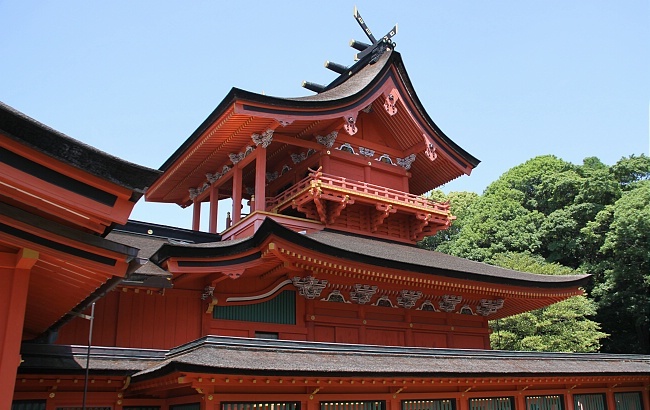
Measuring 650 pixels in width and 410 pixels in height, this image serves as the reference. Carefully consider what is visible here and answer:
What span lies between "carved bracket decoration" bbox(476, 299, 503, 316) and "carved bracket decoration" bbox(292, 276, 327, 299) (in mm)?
7776

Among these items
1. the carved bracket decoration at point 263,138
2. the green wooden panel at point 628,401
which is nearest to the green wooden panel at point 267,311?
the carved bracket decoration at point 263,138

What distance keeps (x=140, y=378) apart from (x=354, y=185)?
11.5m

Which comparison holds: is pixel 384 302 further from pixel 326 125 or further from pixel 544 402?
pixel 326 125

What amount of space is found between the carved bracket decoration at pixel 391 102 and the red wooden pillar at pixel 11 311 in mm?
18611

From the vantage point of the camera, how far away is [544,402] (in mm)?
19078

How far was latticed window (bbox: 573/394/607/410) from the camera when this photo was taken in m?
20.0

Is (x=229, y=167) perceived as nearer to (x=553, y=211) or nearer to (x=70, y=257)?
(x=70, y=257)

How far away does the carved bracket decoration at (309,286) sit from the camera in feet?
60.1

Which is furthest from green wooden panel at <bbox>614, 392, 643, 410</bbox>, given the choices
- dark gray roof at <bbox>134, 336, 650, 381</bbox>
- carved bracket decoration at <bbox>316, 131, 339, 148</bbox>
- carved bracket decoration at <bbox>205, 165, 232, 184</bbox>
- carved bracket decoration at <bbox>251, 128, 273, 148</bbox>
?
carved bracket decoration at <bbox>205, 165, 232, 184</bbox>

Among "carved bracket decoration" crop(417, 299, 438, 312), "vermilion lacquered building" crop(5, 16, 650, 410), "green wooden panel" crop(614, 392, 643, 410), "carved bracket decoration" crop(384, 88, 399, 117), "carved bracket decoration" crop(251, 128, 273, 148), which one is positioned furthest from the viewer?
"carved bracket decoration" crop(384, 88, 399, 117)

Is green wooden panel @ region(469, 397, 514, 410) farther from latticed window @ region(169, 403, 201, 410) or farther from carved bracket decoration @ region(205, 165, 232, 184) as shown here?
carved bracket decoration @ region(205, 165, 232, 184)

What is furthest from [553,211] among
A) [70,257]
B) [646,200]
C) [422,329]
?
[70,257]

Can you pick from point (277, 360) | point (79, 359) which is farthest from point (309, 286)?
point (79, 359)

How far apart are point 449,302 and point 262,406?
10.6 meters
